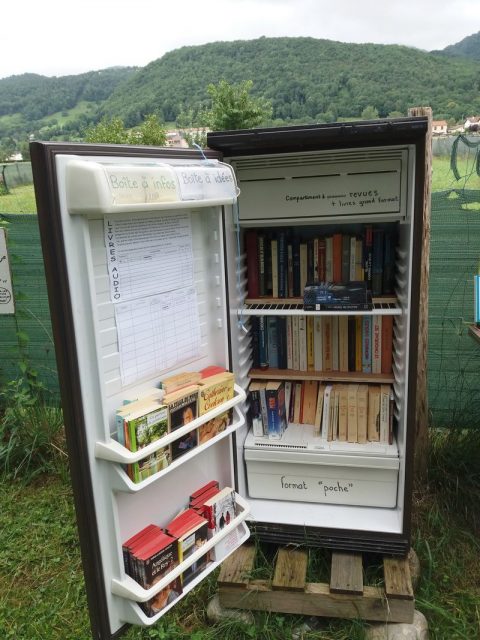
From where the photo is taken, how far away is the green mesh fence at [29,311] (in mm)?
4148

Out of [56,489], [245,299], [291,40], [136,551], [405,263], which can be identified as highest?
[291,40]

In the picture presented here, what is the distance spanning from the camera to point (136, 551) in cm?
169

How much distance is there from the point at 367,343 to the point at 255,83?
32749 millimetres

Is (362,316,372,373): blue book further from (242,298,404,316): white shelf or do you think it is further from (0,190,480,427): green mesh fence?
(0,190,480,427): green mesh fence

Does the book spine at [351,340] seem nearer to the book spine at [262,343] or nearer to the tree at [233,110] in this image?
the book spine at [262,343]

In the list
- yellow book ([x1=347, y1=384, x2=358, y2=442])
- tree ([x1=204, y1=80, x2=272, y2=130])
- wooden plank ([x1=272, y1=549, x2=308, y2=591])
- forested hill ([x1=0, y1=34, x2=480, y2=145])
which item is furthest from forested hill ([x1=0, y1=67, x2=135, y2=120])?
wooden plank ([x1=272, y1=549, x2=308, y2=591])

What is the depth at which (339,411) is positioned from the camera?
2.86 meters

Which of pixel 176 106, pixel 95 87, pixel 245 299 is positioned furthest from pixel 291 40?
pixel 245 299

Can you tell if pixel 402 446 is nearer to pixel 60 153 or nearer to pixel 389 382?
pixel 389 382

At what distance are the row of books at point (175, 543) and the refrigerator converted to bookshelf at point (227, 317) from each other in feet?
0.10

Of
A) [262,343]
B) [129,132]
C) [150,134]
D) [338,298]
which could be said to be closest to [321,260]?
[338,298]

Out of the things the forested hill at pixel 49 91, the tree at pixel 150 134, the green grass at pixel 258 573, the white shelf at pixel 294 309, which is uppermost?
the forested hill at pixel 49 91

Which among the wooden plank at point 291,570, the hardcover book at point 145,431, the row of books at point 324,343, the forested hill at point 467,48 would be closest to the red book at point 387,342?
the row of books at point 324,343

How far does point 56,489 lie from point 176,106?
3080cm
